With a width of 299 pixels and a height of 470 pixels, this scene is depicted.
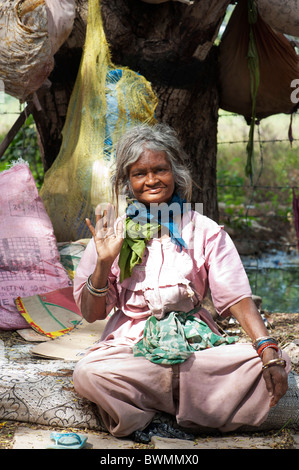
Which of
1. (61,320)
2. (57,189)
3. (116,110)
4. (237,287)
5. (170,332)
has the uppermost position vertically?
(116,110)

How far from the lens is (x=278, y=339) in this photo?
12.0 ft

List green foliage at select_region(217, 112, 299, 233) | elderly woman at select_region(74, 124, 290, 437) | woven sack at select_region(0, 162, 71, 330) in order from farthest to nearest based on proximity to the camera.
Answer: green foliage at select_region(217, 112, 299, 233) < woven sack at select_region(0, 162, 71, 330) < elderly woman at select_region(74, 124, 290, 437)

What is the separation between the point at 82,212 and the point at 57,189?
23 centimetres

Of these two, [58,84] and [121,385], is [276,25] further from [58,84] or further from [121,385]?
[121,385]

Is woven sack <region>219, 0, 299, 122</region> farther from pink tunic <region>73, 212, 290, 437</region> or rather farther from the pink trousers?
the pink trousers

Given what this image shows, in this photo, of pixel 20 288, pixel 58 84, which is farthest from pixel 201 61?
pixel 20 288

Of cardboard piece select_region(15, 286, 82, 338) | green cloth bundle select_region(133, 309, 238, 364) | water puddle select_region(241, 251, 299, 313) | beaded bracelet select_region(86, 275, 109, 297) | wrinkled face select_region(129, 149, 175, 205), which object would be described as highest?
wrinkled face select_region(129, 149, 175, 205)

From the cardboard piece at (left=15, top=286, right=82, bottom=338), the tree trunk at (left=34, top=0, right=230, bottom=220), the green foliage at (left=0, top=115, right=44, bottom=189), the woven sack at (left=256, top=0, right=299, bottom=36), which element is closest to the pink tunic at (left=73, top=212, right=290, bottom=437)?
the cardboard piece at (left=15, top=286, right=82, bottom=338)

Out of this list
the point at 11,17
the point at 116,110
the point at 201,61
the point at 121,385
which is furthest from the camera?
the point at 201,61

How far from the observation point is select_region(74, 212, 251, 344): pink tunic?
2.41m

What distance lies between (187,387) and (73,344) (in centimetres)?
106

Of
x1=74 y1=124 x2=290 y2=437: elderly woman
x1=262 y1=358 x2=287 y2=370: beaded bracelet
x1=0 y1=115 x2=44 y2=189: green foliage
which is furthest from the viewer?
x1=0 y1=115 x2=44 y2=189: green foliage

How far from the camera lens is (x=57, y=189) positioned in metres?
3.93

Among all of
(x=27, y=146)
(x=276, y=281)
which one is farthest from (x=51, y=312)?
(x=27, y=146)
